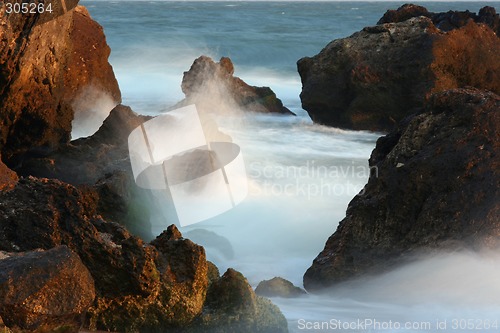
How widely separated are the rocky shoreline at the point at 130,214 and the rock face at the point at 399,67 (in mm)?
3369

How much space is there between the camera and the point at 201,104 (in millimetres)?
12875

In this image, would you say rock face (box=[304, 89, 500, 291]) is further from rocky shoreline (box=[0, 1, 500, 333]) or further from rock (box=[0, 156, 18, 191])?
rock (box=[0, 156, 18, 191])

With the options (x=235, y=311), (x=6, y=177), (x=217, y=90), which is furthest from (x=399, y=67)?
(x=235, y=311)

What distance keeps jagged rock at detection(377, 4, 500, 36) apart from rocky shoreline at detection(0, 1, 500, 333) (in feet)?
19.2

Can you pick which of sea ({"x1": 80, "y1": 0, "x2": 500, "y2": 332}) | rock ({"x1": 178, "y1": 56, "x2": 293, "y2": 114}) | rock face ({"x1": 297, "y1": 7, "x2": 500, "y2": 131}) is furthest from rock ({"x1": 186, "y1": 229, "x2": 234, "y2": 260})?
rock ({"x1": 178, "y1": 56, "x2": 293, "y2": 114})

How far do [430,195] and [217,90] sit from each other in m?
8.44

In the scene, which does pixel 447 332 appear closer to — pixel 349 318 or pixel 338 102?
pixel 349 318

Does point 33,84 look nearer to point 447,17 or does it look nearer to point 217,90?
point 217,90

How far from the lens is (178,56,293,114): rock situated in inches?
510

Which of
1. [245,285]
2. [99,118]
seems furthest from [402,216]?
[99,118]

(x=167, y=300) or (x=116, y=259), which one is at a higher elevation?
(x=116, y=259)

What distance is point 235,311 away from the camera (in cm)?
382

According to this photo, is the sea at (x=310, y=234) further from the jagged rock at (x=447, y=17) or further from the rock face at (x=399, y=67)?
the jagged rock at (x=447, y=17)

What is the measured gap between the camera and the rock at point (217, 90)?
42.5 ft
